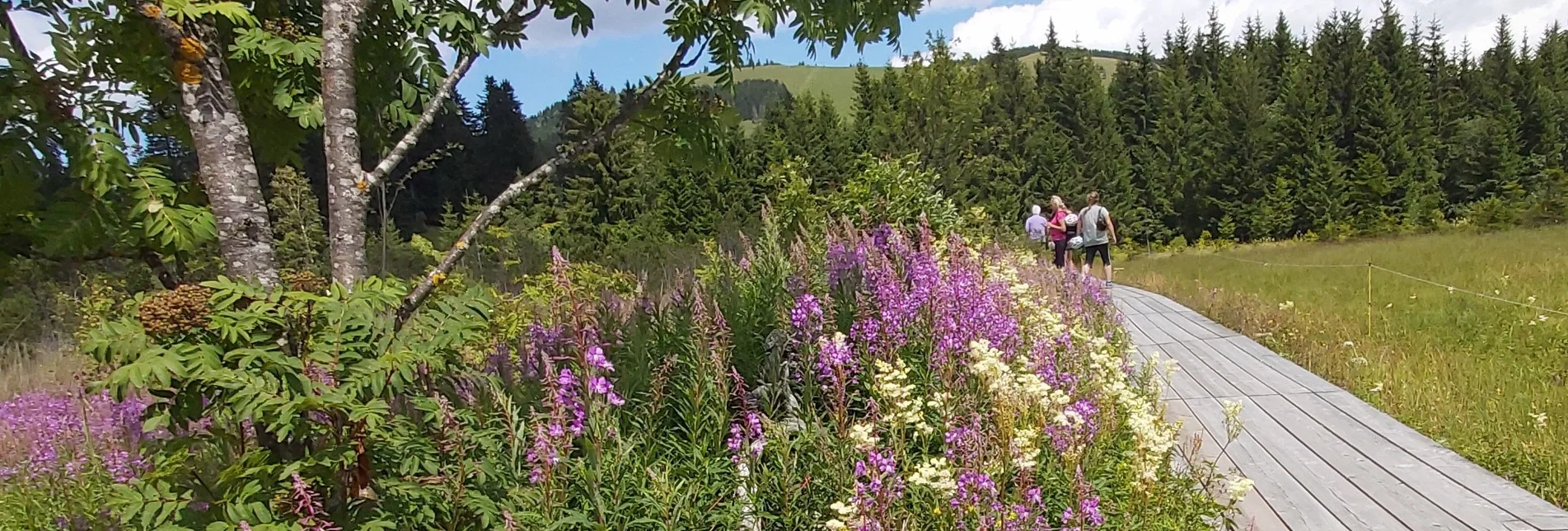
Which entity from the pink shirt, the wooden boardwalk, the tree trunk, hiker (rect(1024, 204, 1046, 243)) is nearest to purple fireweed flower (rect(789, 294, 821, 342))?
the tree trunk

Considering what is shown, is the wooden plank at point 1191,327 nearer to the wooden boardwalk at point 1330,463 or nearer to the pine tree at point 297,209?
the wooden boardwalk at point 1330,463

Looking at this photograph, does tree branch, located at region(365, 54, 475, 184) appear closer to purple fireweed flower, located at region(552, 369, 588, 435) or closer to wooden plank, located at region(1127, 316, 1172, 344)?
purple fireweed flower, located at region(552, 369, 588, 435)

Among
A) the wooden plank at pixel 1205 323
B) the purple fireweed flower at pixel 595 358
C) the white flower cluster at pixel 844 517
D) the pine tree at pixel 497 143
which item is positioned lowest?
the wooden plank at pixel 1205 323

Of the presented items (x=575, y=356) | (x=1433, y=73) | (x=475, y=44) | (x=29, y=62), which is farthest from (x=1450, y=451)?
(x=1433, y=73)

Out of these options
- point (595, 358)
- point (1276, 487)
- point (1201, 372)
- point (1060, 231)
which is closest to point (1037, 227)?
point (1060, 231)

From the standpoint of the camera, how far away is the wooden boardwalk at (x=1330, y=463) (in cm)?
344

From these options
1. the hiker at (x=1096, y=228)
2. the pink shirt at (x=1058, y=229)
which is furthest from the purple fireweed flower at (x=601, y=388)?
the pink shirt at (x=1058, y=229)

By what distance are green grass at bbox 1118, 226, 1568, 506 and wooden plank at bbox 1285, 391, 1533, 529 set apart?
30 cm

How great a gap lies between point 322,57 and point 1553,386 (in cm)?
669

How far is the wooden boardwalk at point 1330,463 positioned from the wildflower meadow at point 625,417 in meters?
0.36

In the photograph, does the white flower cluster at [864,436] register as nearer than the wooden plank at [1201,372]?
Yes

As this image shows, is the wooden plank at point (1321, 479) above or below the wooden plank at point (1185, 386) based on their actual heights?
above

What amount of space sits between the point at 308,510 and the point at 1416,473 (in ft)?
14.6

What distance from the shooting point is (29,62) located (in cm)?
214
